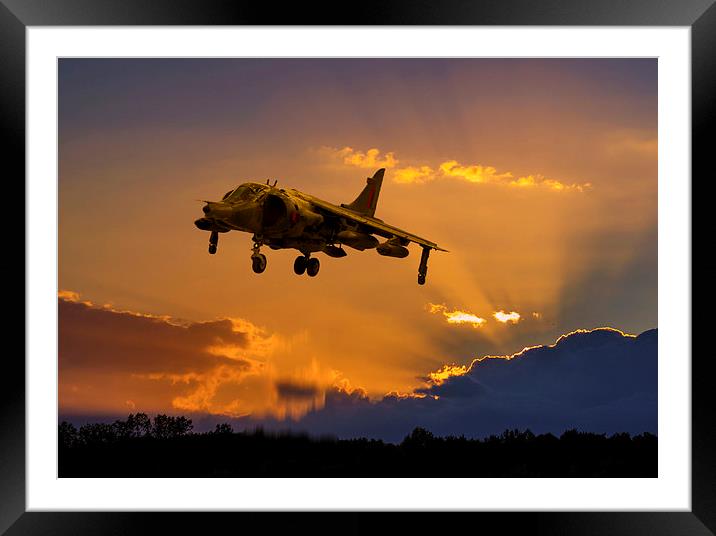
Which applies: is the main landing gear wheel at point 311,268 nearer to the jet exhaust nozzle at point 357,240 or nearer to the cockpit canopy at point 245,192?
the jet exhaust nozzle at point 357,240

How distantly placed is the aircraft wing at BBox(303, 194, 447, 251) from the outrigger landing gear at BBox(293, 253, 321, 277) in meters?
1.01

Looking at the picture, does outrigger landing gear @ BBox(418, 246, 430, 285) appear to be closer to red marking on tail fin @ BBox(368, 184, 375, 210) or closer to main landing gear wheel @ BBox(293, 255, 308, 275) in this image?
main landing gear wheel @ BBox(293, 255, 308, 275)

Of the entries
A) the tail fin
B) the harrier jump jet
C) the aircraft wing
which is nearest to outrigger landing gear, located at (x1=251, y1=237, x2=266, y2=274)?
the harrier jump jet

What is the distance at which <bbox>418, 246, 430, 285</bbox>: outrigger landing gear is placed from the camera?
54.8 ft

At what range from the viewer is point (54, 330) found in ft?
33.2

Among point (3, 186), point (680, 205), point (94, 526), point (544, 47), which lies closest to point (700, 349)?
point (680, 205)

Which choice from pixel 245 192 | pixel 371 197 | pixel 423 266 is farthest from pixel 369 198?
pixel 245 192

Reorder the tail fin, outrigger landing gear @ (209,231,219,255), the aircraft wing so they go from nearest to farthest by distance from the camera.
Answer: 1. outrigger landing gear @ (209,231,219,255)
2. the aircraft wing
3. the tail fin

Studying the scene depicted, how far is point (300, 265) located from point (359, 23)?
872 cm

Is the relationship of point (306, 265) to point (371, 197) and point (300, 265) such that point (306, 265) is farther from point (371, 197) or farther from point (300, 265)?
point (371, 197)

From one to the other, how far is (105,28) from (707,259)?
682 centimetres

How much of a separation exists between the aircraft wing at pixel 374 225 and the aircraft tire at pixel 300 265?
1.11 metres

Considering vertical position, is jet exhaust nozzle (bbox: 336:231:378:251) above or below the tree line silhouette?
above

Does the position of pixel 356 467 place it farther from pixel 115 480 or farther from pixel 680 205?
pixel 680 205
